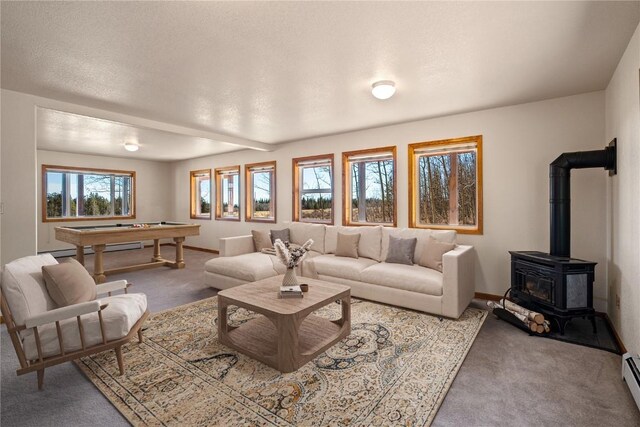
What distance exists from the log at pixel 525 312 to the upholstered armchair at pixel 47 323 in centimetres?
363

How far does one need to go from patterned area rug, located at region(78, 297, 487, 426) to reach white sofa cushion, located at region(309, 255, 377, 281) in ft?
3.23

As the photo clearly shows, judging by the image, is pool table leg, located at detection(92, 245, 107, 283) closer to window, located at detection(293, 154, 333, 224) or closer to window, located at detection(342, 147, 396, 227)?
window, located at detection(293, 154, 333, 224)

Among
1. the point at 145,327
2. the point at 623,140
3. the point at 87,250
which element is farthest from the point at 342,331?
the point at 87,250

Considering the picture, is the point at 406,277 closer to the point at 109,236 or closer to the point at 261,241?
the point at 261,241

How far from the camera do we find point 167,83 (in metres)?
3.25

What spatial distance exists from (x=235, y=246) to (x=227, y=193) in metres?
3.32

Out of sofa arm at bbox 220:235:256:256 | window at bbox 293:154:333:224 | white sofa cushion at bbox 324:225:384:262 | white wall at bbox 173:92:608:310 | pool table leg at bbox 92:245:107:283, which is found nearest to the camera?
white wall at bbox 173:92:608:310

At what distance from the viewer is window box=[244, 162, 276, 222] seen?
6.96 metres

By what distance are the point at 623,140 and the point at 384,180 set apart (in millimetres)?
3013

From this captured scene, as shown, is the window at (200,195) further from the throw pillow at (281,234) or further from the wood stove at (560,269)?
the wood stove at (560,269)

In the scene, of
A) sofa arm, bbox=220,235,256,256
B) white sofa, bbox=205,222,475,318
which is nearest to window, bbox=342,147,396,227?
white sofa, bbox=205,222,475,318

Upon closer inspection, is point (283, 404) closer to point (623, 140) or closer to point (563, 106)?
point (623, 140)

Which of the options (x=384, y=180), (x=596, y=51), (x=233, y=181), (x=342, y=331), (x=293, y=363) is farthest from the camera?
(x=233, y=181)

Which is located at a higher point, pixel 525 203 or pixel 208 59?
pixel 208 59
